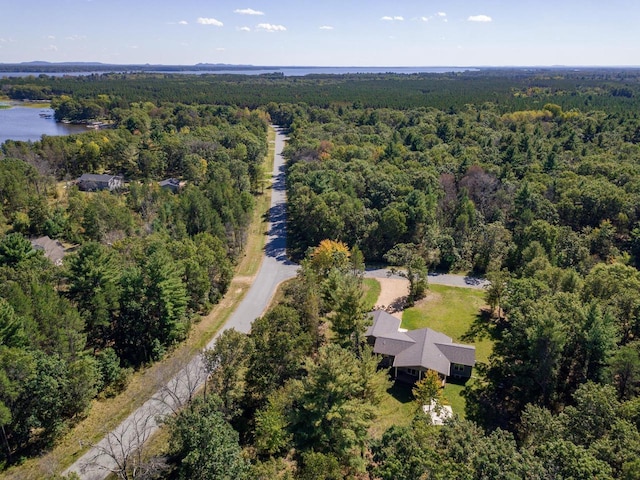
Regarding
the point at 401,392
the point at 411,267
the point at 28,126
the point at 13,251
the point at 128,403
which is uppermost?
the point at 28,126

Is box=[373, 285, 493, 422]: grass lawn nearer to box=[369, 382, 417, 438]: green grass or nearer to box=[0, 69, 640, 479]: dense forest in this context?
box=[369, 382, 417, 438]: green grass

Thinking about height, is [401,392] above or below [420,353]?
below

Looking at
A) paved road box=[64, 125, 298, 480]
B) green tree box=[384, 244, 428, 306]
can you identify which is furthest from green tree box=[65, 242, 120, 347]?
green tree box=[384, 244, 428, 306]

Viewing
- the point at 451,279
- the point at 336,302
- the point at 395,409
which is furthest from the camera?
the point at 451,279

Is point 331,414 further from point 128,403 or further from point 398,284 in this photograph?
point 398,284

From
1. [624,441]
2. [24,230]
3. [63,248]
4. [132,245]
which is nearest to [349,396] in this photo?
[624,441]

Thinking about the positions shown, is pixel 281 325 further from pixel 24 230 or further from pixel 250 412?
pixel 24 230

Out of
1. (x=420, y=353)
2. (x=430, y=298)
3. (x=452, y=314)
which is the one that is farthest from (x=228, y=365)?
(x=430, y=298)
